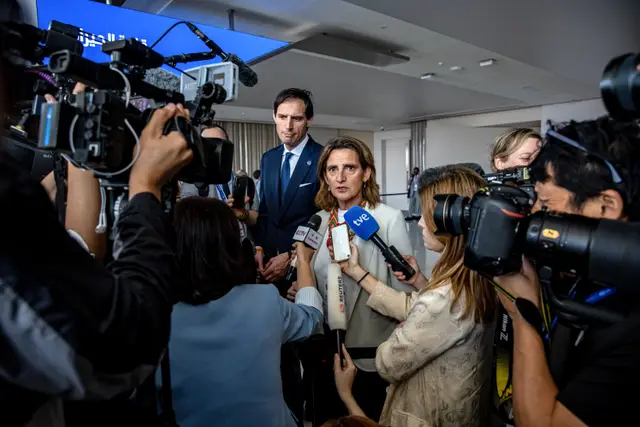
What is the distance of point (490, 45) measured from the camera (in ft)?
14.9

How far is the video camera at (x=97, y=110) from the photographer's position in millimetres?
655

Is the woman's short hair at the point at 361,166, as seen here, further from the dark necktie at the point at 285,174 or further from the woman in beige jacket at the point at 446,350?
the woman in beige jacket at the point at 446,350

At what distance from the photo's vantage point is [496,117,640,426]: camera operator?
0.71 metres

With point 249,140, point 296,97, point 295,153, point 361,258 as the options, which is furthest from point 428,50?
point 249,140

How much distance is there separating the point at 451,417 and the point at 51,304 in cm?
104

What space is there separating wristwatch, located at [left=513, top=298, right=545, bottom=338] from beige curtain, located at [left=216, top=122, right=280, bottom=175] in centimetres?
1095

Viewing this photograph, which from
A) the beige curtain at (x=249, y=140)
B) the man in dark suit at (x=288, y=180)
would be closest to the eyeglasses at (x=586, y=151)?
the man in dark suit at (x=288, y=180)

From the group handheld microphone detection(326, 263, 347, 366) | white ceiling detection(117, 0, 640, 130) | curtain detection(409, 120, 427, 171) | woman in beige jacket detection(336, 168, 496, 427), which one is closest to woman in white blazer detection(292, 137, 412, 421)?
handheld microphone detection(326, 263, 347, 366)

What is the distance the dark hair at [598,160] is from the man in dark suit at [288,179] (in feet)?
4.08

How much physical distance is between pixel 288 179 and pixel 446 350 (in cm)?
115

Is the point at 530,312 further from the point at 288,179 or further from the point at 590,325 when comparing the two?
the point at 288,179

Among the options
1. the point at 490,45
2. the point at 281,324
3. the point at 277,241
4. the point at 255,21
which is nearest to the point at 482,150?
the point at 490,45

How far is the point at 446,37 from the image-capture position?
4254 millimetres

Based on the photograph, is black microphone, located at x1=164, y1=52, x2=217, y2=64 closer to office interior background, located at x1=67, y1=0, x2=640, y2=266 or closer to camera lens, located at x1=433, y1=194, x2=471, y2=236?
camera lens, located at x1=433, y1=194, x2=471, y2=236
